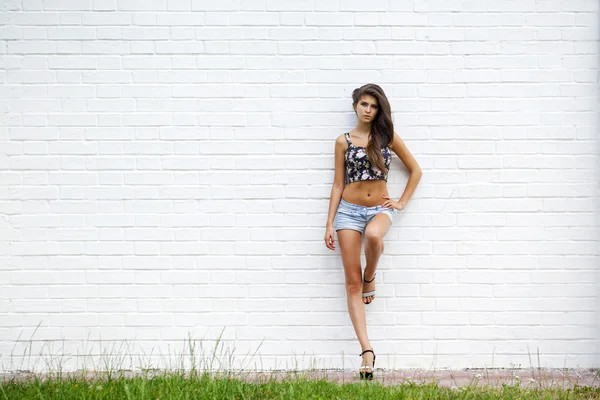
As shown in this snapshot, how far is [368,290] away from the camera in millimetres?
4367

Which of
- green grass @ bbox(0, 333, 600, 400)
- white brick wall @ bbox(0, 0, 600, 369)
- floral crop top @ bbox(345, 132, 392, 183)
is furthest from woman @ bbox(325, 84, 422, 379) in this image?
green grass @ bbox(0, 333, 600, 400)

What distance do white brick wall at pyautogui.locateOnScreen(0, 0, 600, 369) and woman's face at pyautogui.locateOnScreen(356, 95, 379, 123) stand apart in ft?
0.66

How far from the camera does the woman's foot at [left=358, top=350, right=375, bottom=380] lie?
4195 mm

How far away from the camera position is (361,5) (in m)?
4.37

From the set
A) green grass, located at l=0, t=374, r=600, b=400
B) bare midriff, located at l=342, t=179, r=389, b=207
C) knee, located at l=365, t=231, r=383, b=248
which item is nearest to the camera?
green grass, located at l=0, t=374, r=600, b=400

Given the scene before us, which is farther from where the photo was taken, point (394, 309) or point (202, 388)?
point (394, 309)

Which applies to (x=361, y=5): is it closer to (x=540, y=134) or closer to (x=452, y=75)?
(x=452, y=75)

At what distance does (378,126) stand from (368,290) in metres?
1.14

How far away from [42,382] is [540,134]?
12.5 feet

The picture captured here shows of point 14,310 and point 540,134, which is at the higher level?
point 540,134

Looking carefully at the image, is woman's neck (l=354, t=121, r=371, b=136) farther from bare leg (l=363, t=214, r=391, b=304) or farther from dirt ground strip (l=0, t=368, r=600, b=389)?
dirt ground strip (l=0, t=368, r=600, b=389)

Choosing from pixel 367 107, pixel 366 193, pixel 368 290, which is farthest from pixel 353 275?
pixel 367 107

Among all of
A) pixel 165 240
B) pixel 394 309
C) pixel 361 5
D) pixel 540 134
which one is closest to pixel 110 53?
pixel 165 240

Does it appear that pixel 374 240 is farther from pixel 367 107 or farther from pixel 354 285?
pixel 367 107
